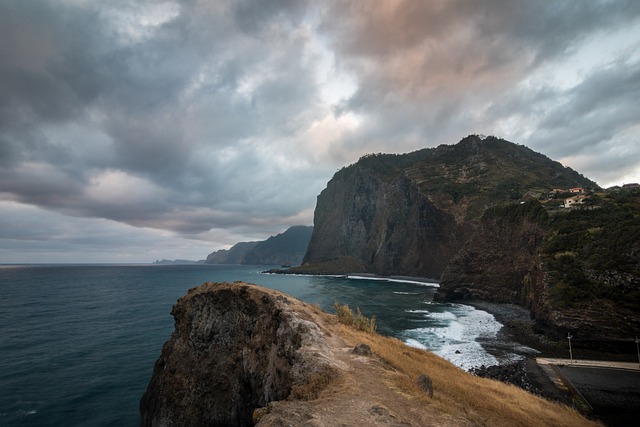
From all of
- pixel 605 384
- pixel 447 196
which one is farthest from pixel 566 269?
pixel 447 196

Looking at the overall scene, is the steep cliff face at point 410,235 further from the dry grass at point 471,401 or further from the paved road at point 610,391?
the dry grass at point 471,401

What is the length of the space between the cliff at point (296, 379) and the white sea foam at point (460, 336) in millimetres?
18314

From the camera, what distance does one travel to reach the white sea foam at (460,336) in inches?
1390

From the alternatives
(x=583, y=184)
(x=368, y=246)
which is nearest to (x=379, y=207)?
(x=368, y=246)

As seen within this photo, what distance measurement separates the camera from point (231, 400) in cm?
2128

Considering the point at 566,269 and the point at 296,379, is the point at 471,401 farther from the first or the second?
the point at 566,269

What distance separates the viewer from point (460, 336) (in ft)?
147

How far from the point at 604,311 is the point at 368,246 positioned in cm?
15785

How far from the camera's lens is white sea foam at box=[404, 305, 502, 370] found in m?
35.3

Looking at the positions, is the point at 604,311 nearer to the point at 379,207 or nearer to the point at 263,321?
the point at 263,321

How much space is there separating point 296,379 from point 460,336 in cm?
4001

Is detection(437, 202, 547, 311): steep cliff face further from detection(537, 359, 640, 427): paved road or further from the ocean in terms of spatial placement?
detection(537, 359, 640, 427): paved road

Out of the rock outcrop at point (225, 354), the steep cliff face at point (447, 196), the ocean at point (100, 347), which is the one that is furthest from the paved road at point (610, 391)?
the steep cliff face at point (447, 196)

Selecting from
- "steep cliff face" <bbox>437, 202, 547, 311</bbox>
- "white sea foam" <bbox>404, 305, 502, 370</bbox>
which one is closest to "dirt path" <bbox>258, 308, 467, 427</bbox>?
"white sea foam" <bbox>404, 305, 502, 370</bbox>
